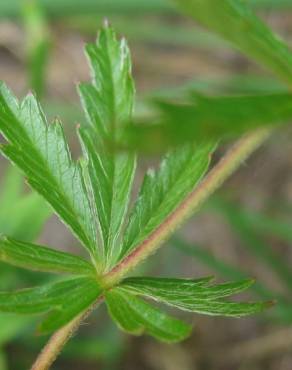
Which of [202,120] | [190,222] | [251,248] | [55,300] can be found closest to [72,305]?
[55,300]

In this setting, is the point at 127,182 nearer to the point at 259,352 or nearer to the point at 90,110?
the point at 90,110

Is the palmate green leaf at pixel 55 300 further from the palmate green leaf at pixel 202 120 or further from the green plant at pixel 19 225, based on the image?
the green plant at pixel 19 225

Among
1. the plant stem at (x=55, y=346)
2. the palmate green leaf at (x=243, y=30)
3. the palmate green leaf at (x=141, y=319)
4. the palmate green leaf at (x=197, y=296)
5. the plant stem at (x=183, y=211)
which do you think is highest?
the palmate green leaf at (x=243, y=30)

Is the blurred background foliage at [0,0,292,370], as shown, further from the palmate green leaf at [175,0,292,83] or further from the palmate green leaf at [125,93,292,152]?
the palmate green leaf at [125,93,292,152]

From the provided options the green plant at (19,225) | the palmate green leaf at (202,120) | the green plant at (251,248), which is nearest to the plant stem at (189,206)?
the palmate green leaf at (202,120)

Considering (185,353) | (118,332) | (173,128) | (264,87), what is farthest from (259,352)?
(173,128)

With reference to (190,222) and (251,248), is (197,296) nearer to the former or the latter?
(251,248)
